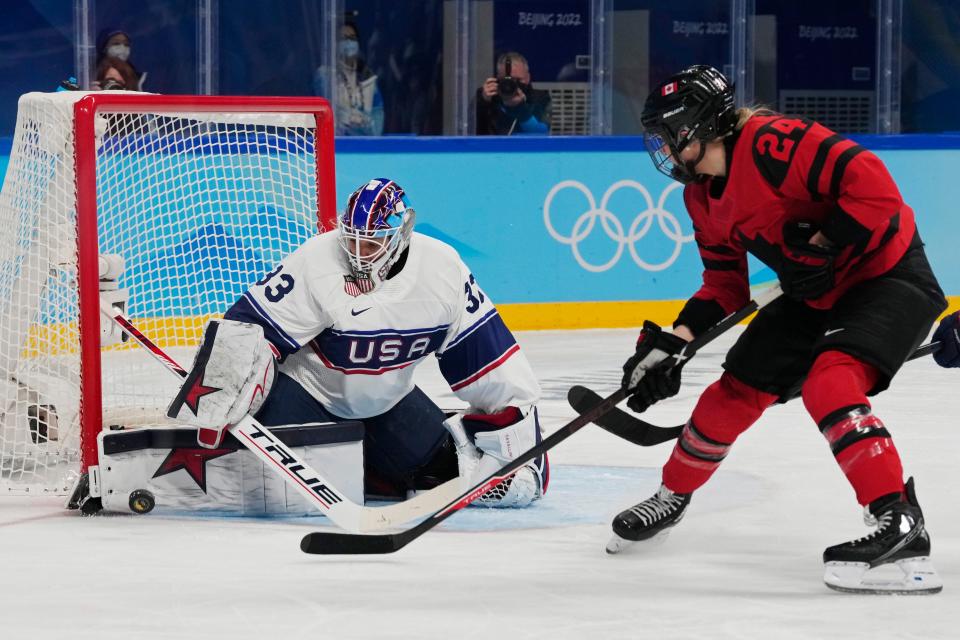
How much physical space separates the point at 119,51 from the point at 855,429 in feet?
16.5

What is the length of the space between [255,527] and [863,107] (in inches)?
231

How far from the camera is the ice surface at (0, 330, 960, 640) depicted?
105 inches

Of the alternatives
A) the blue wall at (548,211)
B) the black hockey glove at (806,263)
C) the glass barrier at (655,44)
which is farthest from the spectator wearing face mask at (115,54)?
the black hockey glove at (806,263)

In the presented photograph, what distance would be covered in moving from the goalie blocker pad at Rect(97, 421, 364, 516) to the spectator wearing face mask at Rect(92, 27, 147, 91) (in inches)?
144

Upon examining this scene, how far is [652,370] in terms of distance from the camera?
3104 mm

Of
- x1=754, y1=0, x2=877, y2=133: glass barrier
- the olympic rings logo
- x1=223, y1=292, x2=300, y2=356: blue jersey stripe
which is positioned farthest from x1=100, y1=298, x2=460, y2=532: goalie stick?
x1=754, y1=0, x2=877, y2=133: glass barrier

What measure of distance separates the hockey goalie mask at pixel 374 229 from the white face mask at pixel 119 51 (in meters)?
3.86

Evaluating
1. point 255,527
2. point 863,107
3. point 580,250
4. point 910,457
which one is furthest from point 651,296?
point 255,527

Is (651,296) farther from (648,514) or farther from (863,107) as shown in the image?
(648,514)

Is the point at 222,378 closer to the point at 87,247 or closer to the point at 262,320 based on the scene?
the point at 262,320

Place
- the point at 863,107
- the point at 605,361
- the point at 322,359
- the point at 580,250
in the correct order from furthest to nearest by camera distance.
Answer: the point at 863,107, the point at 580,250, the point at 605,361, the point at 322,359

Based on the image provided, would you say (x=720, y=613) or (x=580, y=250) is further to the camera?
(x=580, y=250)

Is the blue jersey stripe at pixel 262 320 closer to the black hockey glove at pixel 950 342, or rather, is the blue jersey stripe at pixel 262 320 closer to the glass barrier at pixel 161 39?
the black hockey glove at pixel 950 342

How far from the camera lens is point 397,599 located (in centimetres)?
286
